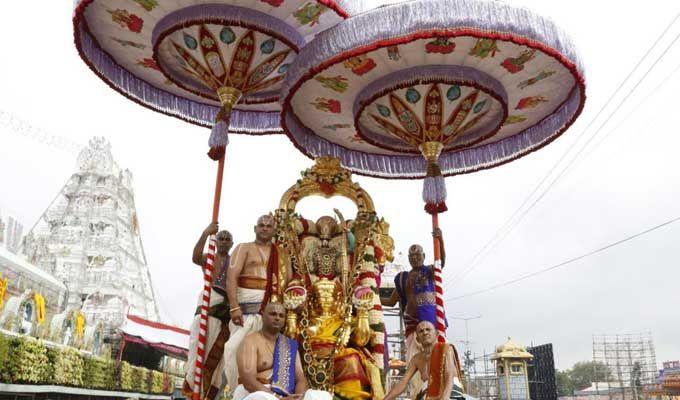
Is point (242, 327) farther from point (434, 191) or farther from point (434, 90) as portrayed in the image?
point (434, 90)

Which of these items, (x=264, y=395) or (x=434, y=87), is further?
(x=434, y=87)

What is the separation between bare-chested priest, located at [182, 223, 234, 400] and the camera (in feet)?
22.4

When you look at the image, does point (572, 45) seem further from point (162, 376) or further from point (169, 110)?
point (162, 376)

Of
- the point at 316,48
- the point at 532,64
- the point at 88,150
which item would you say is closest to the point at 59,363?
the point at 316,48

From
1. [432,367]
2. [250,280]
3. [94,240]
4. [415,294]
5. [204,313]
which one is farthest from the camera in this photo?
[94,240]

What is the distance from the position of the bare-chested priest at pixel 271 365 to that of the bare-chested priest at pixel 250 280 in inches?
42.7

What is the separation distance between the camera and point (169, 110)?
10.0 meters

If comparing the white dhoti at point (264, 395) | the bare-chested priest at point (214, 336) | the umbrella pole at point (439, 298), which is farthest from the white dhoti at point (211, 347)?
the umbrella pole at point (439, 298)

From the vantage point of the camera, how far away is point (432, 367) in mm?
5520

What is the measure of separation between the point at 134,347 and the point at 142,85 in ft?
74.7

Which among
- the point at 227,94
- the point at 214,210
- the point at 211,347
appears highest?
the point at 227,94

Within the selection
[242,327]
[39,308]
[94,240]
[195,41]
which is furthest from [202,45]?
[94,240]

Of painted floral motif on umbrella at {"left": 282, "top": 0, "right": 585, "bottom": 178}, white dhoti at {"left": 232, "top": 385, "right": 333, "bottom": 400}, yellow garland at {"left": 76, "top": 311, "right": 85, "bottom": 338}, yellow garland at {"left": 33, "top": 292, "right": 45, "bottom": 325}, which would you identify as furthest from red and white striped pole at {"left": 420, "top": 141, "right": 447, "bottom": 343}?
yellow garland at {"left": 76, "top": 311, "right": 85, "bottom": 338}

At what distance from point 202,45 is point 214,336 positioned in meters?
4.18
